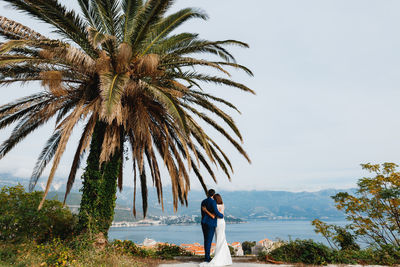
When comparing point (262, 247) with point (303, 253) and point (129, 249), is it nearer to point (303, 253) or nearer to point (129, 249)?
point (303, 253)

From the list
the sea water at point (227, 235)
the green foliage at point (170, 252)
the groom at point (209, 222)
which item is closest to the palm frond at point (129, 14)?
the groom at point (209, 222)

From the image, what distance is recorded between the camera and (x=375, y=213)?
8.86m

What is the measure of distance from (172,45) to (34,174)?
713 cm

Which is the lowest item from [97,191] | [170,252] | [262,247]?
[262,247]

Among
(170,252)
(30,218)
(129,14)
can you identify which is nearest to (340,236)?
(170,252)

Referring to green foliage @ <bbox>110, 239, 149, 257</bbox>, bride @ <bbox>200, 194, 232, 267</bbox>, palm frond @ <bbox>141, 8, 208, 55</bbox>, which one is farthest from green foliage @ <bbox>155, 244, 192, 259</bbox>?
palm frond @ <bbox>141, 8, 208, 55</bbox>

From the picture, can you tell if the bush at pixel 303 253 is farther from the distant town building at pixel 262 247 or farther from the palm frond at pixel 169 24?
the palm frond at pixel 169 24

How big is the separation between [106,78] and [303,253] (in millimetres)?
7138

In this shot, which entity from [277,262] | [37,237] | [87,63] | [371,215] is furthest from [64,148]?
[371,215]

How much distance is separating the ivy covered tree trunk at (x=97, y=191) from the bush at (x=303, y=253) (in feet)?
16.6

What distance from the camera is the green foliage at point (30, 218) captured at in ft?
23.9

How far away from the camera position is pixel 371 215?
8938 millimetres

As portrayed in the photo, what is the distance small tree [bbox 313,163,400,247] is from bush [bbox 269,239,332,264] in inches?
95.3

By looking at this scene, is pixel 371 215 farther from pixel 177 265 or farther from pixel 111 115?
pixel 111 115
